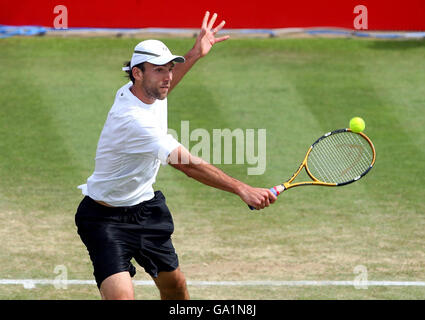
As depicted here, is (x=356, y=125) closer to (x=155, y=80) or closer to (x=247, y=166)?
(x=155, y=80)

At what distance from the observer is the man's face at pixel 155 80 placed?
26.8ft

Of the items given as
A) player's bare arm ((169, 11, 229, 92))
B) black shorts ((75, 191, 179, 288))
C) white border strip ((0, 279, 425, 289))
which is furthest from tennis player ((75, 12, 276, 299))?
white border strip ((0, 279, 425, 289))

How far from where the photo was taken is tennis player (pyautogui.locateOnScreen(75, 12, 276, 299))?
7.78 metres

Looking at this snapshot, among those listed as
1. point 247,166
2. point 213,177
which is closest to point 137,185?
point 213,177

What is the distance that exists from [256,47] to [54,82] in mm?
4217

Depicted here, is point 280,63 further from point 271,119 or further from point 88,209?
point 88,209

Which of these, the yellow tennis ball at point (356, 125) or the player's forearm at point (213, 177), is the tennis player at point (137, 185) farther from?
the yellow tennis ball at point (356, 125)

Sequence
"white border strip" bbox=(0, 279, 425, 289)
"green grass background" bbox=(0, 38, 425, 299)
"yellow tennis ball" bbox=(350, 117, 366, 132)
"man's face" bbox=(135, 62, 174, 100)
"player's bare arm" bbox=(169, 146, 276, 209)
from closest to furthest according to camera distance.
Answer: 1. "player's bare arm" bbox=(169, 146, 276, 209)
2. "man's face" bbox=(135, 62, 174, 100)
3. "yellow tennis ball" bbox=(350, 117, 366, 132)
4. "white border strip" bbox=(0, 279, 425, 289)
5. "green grass background" bbox=(0, 38, 425, 299)

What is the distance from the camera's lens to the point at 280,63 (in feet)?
59.7

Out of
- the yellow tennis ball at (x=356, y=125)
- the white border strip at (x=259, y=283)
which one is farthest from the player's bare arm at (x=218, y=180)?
the white border strip at (x=259, y=283)

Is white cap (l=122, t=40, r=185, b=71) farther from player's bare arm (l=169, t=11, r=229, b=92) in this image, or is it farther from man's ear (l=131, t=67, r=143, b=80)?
player's bare arm (l=169, t=11, r=229, b=92)

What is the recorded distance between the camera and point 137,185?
27.1 ft

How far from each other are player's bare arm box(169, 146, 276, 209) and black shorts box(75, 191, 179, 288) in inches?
32.7

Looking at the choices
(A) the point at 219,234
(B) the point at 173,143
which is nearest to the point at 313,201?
(A) the point at 219,234
